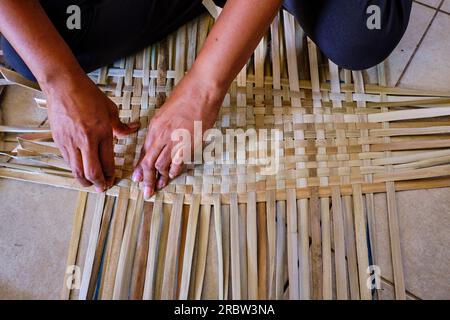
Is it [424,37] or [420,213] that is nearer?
[420,213]

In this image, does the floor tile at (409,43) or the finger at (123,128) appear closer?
the finger at (123,128)

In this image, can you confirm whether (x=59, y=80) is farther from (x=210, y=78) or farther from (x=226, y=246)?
(x=226, y=246)

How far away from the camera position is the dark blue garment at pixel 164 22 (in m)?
0.70

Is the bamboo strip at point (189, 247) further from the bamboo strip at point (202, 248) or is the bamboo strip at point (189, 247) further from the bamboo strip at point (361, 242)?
the bamboo strip at point (361, 242)

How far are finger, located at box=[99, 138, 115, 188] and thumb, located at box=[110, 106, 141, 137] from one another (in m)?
0.05

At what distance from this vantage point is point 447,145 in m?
0.74

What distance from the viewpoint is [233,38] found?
61 centimetres

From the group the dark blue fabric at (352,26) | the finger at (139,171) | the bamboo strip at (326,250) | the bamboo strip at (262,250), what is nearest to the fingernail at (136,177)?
the finger at (139,171)

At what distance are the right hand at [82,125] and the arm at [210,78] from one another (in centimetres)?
7

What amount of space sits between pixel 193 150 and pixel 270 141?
15 cm

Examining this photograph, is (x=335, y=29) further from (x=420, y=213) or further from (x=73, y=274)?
(x=73, y=274)
